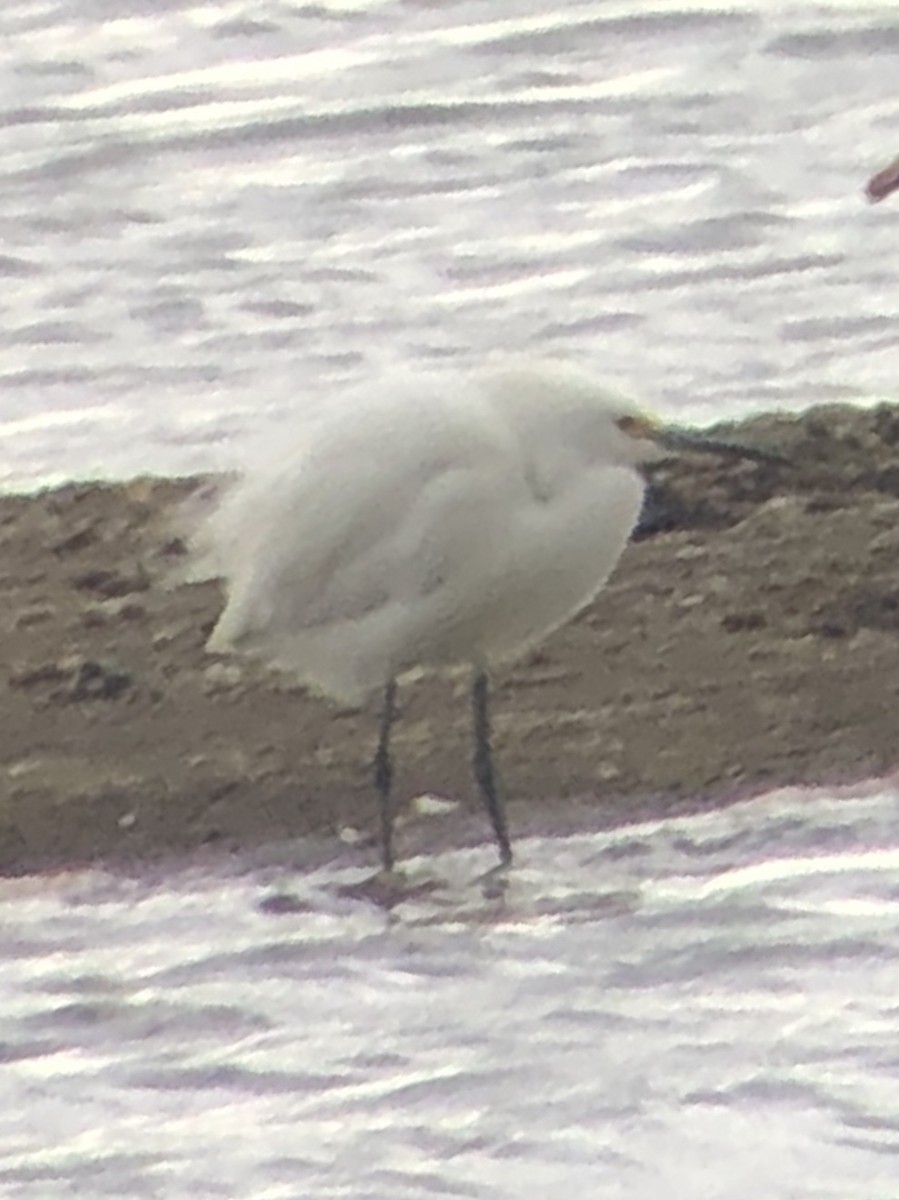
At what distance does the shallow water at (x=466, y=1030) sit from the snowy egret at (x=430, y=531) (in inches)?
1.4

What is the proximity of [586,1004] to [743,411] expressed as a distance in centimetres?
20

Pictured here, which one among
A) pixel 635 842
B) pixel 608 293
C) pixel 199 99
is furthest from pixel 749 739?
pixel 199 99

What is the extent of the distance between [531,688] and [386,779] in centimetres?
6

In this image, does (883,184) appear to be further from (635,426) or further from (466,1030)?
(466,1030)

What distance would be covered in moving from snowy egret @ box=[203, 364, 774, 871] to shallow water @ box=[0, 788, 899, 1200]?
36 millimetres

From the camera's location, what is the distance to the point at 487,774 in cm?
52

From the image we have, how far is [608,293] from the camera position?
53cm

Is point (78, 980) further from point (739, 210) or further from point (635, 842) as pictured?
point (739, 210)

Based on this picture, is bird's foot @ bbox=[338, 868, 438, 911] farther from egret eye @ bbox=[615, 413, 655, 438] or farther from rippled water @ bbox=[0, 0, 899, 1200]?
egret eye @ bbox=[615, 413, 655, 438]

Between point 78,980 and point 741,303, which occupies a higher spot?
point 741,303

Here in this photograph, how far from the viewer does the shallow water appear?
501 millimetres

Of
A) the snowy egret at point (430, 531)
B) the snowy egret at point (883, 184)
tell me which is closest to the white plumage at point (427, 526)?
the snowy egret at point (430, 531)

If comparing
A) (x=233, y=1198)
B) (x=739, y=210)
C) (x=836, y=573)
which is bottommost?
(x=233, y=1198)

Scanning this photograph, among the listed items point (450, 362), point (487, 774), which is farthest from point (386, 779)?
point (450, 362)
